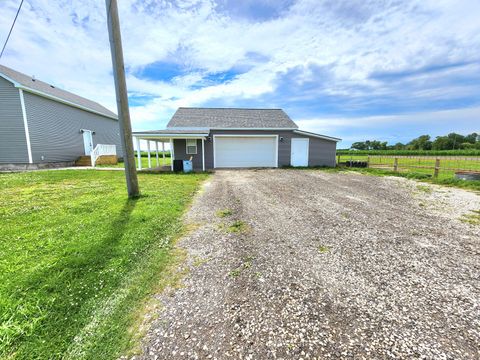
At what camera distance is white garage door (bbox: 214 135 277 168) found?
606 inches

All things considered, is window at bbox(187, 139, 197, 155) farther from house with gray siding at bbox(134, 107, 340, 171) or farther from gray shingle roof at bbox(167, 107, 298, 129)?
gray shingle roof at bbox(167, 107, 298, 129)

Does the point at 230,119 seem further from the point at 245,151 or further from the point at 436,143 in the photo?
the point at 436,143

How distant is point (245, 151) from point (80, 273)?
13706mm

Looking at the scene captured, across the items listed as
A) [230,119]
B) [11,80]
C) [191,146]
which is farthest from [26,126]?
[230,119]

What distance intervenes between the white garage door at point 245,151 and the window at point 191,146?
145 cm

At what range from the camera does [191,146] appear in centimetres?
1473

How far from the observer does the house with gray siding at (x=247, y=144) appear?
1483 centimetres

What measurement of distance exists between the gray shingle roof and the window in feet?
5.55

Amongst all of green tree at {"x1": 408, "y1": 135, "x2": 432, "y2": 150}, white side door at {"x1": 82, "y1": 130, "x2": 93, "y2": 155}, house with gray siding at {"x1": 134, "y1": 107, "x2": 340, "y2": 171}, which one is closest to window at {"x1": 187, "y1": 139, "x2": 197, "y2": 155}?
house with gray siding at {"x1": 134, "y1": 107, "x2": 340, "y2": 171}

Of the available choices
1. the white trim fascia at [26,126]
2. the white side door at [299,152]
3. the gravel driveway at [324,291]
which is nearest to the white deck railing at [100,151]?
the white trim fascia at [26,126]

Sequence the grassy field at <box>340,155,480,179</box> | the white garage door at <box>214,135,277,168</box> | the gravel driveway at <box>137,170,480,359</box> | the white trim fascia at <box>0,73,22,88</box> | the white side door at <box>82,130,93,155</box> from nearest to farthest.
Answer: the gravel driveway at <box>137,170,480,359</box> → the grassy field at <box>340,155,480,179</box> → the white trim fascia at <box>0,73,22,88</box> → the white garage door at <box>214,135,277,168</box> → the white side door at <box>82,130,93,155</box>

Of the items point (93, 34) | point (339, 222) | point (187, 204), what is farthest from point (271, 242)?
point (93, 34)

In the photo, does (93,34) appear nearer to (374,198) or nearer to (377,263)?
(377,263)

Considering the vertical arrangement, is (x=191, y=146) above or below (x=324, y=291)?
above
